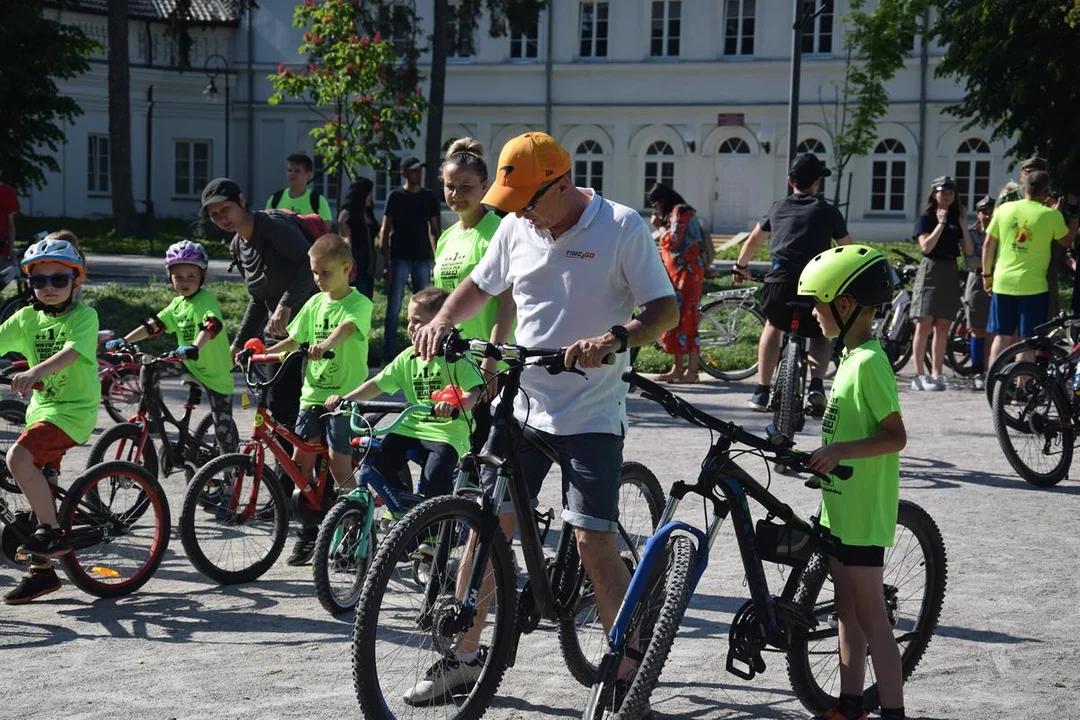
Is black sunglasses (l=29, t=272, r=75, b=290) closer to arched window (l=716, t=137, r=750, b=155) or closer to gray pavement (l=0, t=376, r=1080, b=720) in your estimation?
gray pavement (l=0, t=376, r=1080, b=720)

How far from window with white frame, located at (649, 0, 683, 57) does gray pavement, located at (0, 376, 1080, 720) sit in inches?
1432

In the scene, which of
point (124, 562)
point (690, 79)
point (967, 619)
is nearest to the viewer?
point (967, 619)

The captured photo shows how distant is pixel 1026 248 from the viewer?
456 inches

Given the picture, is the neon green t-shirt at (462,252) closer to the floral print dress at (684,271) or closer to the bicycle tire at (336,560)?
the bicycle tire at (336,560)

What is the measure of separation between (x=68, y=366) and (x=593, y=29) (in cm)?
3850

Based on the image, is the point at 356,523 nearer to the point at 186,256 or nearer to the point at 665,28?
the point at 186,256

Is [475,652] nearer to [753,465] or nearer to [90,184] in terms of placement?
[753,465]

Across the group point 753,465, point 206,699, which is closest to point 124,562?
point 206,699

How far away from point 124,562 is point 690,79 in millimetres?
37491

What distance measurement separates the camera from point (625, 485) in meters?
5.73

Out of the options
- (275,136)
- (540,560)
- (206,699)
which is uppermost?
(275,136)

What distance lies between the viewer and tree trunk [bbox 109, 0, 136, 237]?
106 feet

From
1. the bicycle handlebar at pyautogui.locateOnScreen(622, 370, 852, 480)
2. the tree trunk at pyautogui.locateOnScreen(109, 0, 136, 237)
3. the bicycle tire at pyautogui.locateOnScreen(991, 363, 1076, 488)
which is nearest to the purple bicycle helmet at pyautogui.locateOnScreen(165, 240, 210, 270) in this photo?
the bicycle handlebar at pyautogui.locateOnScreen(622, 370, 852, 480)

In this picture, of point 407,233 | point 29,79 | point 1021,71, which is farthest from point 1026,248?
point 29,79
